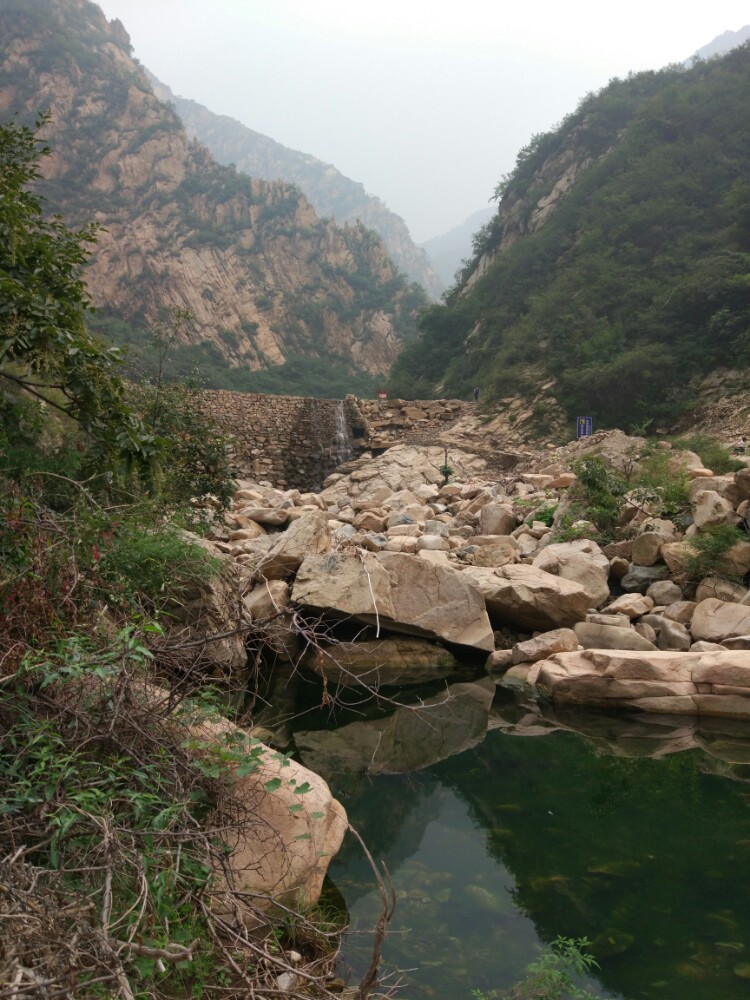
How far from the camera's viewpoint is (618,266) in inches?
814

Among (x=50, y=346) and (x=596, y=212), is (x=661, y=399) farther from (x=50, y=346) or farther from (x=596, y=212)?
(x=50, y=346)

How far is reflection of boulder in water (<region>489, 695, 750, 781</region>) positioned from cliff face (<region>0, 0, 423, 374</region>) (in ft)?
116

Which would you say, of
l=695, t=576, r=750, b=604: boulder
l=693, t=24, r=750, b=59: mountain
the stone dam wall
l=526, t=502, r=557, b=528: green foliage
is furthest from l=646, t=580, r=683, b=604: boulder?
l=693, t=24, r=750, b=59: mountain

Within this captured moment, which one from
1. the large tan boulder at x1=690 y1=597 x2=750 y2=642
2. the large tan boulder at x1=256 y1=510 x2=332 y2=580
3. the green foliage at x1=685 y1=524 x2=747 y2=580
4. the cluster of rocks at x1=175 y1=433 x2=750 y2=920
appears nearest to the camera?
the cluster of rocks at x1=175 y1=433 x2=750 y2=920

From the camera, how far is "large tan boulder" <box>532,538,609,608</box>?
7.03 metres

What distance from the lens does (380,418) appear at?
60.3ft

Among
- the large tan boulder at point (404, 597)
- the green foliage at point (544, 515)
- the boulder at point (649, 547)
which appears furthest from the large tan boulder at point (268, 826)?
the green foliage at point (544, 515)

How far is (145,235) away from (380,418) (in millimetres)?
29412

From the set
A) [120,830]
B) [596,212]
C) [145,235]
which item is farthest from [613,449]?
[145,235]

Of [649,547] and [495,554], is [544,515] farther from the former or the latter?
[649,547]

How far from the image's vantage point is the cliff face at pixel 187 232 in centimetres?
3959

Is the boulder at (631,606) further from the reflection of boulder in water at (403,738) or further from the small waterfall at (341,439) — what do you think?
the small waterfall at (341,439)

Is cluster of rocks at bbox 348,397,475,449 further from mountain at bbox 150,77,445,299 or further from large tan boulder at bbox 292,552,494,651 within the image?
mountain at bbox 150,77,445,299

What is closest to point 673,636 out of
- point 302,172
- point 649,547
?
point 649,547
